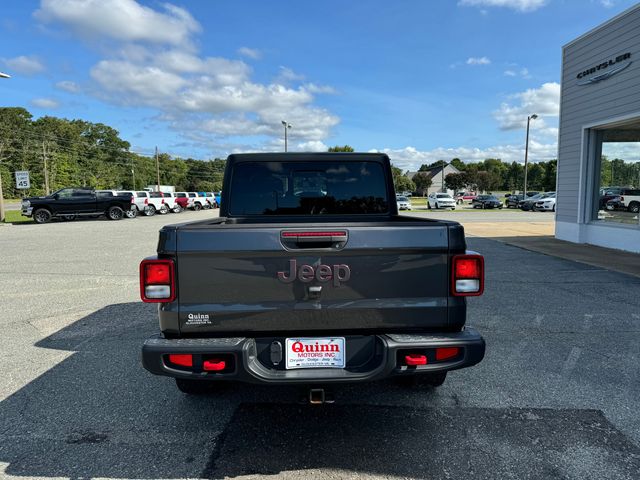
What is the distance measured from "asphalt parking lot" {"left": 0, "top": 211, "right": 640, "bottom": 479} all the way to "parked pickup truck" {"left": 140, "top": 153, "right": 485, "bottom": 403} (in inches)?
21.6

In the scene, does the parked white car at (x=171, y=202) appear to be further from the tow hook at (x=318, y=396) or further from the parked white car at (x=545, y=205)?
the tow hook at (x=318, y=396)

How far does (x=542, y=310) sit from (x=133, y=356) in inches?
205

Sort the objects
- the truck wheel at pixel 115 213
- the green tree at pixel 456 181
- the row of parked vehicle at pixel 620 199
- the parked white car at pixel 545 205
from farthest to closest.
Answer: the green tree at pixel 456 181
the parked white car at pixel 545 205
the truck wheel at pixel 115 213
the row of parked vehicle at pixel 620 199

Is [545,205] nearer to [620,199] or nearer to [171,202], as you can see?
[620,199]

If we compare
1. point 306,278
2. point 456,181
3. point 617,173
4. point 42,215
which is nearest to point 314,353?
point 306,278

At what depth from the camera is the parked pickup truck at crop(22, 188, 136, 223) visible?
2323 cm

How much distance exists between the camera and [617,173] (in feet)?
39.9

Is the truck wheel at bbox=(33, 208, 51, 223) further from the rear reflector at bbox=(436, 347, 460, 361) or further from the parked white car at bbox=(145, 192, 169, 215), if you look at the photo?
the rear reflector at bbox=(436, 347, 460, 361)

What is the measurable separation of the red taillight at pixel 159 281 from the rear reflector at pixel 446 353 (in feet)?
5.20

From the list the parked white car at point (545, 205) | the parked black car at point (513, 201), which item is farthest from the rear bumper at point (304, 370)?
the parked black car at point (513, 201)

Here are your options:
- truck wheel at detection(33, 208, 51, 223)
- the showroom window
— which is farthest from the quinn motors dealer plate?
truck wheel at detection(33, 208, 51, 223)

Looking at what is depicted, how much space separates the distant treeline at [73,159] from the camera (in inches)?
2699

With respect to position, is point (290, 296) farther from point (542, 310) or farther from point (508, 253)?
point (508, 253)

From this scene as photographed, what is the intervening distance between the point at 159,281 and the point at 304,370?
0.98 meters
